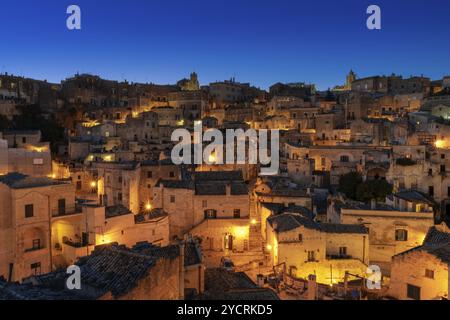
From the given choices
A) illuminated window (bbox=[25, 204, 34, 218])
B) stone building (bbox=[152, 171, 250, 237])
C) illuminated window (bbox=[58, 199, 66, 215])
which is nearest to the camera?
illuminated window (bbox=[25, 204, 34, 218])

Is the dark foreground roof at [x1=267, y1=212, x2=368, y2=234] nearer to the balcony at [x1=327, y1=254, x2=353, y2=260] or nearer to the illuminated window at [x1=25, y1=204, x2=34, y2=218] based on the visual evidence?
the balcony at [x1=327, y1=254, x2=353, y2=260]

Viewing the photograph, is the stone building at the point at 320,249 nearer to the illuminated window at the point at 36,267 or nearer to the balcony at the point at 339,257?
the balcony at the point at 339,257

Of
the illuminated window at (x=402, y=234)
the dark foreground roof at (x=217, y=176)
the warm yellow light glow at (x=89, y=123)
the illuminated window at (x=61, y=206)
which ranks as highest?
the warm yellow light glow at (x=89, y=123)

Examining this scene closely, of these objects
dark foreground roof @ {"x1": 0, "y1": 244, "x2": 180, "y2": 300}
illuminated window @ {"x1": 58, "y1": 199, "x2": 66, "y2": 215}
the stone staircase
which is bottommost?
the stone staircase

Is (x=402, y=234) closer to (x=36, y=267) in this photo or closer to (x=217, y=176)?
(x=217, y=176)

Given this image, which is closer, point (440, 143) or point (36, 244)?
point (36, 244)

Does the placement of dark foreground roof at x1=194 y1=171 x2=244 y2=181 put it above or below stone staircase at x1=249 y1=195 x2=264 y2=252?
above

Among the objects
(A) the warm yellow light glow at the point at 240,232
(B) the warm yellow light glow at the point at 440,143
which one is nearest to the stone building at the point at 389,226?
(A) the warm yellow light glow at the point at 240,232

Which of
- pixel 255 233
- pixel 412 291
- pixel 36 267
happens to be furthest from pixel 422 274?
pixel 36 267

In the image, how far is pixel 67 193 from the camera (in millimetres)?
21531

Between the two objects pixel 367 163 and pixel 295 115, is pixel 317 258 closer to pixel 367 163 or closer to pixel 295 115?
pixel 367 163

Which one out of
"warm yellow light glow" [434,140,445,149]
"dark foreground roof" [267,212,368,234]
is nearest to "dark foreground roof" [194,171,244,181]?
"dark foreground roof" [267,212,368,234]

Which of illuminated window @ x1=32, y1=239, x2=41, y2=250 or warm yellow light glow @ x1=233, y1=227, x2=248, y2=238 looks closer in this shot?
illuminated window @ x1=32, y1=239, x2=41, y2=250
